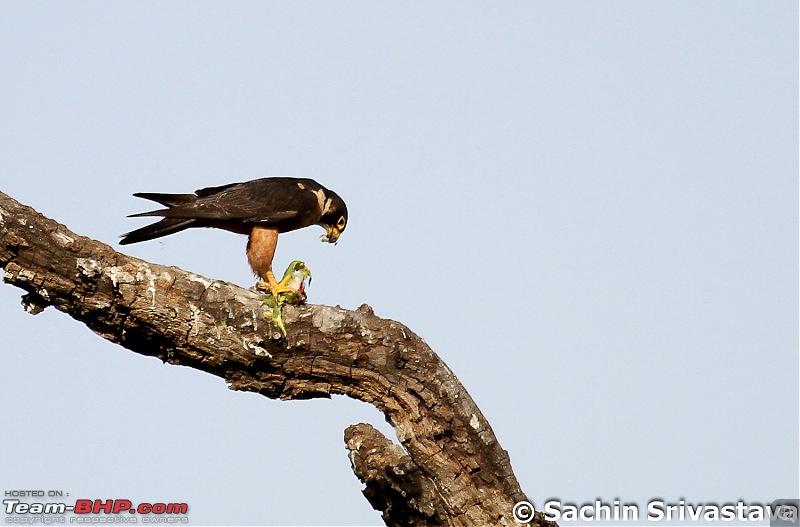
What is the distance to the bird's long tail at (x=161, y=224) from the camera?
6531 millimetres

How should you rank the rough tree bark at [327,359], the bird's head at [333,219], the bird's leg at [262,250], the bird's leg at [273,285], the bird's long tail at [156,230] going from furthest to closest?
the bird's head at [333,219] → the bird's leg at [262,250] → the bird's long tail at [156,230] → the bird's leg at [273,285] → the rough tree bark at [327,359]

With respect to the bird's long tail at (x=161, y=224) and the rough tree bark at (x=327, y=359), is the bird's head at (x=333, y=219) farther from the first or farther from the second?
the rough tree bark at (x=327, y=359)

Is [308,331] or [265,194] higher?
[265,194]

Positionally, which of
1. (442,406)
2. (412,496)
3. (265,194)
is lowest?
(412,496)

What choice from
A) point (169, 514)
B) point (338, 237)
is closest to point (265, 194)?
point (338, 237)

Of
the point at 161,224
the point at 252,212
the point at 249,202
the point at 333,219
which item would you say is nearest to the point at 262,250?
the point at 252,212

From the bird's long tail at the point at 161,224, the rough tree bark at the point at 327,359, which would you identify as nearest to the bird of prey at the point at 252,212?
the bird's long tail at the point at 161,224

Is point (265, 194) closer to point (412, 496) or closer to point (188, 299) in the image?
point (188, 299)

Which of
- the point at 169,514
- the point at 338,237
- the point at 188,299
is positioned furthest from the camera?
the point at 338,237

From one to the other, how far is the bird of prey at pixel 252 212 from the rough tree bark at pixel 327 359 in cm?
150

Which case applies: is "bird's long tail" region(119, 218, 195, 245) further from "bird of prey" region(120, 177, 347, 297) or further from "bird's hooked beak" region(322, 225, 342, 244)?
"bird's hooked beak" region(322, 225, 342, 244)

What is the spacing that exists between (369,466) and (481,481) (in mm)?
721

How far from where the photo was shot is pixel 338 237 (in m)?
8.70

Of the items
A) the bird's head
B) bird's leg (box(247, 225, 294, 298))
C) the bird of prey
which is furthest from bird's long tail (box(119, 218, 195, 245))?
the bird's head
